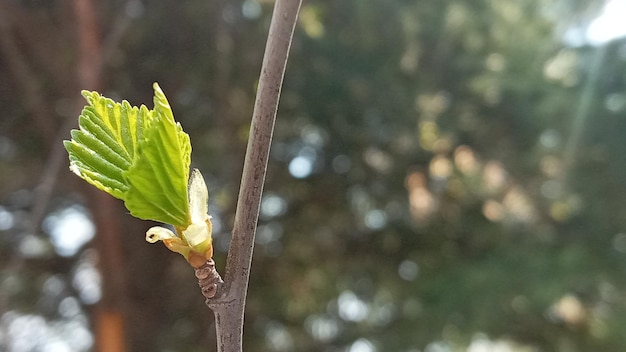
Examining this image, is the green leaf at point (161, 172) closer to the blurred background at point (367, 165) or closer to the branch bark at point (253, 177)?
the branch bark at point (253, 177)

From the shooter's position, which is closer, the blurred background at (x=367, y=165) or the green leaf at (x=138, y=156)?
the green leaf at (x=138, y=156)

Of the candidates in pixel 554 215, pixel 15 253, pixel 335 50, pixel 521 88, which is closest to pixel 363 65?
pixel 335 50

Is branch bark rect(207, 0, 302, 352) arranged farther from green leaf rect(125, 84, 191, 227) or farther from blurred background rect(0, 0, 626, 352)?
Result: blurred background rect(0, 0, 626, 352)

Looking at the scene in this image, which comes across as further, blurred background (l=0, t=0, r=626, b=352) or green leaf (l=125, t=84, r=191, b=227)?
blurred background (l=0, t=0, r=626, b=352)

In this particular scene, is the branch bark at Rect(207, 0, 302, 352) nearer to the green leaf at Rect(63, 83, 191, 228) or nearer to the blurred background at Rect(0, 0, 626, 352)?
the green leaf at Rect(63, 83, 191, 228)

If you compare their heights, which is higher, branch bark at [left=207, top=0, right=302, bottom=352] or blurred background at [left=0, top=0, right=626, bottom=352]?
blurred background at [left=0, top=0, right=626, bottom=352]

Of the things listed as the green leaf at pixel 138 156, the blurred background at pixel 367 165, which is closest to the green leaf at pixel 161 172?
the green leaf at pixel 138 156

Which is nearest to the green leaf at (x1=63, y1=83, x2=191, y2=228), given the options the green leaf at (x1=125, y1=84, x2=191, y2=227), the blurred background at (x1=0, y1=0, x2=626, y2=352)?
the green leaf at (x1=125, y1=84, x2=191, y2=227)

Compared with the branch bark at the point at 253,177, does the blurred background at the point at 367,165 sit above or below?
above
